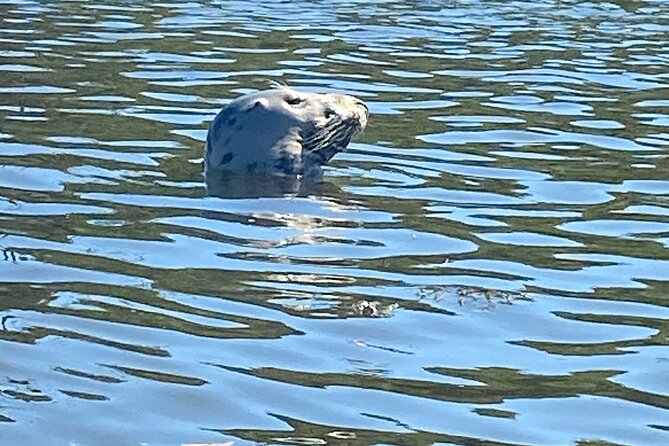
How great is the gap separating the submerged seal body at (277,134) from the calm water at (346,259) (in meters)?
0.21

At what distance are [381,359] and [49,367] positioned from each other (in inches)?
44.5

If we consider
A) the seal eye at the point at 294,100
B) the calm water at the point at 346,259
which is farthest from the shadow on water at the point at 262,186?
the seal eye at the point at 294,100

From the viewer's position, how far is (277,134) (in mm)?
9938

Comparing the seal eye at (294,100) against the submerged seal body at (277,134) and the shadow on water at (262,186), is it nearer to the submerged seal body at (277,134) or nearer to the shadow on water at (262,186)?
the submerged seal body at (277,134)

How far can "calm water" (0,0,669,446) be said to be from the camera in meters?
Result: 5.73

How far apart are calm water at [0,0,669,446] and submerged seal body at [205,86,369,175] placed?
0.69 ft

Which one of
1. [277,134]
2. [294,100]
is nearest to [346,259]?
A: [277,134]

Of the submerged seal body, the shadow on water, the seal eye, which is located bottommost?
the shadow on water

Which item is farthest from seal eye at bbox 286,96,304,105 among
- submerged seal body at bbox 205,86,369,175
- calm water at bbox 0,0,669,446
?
calm water at bbox 0,0,669,446

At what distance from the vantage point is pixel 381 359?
247 inches

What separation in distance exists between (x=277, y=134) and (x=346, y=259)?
2256 millimetres

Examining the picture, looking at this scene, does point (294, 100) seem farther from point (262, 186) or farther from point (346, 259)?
point (346, 259)

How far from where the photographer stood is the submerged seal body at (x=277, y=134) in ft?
32.4

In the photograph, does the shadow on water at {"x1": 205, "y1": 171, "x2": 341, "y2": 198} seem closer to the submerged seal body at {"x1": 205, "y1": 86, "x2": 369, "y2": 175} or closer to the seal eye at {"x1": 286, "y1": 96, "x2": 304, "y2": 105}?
the submerged seal body at {"x1": 205, "y1": 86, "x2": 369, "y2": 175}
